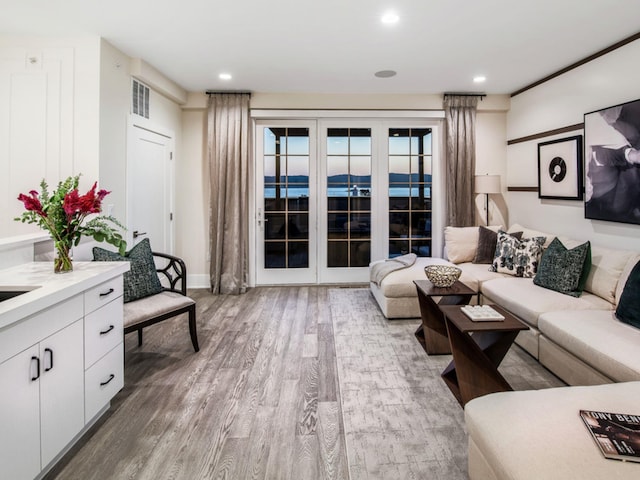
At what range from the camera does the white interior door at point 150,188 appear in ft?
12.7

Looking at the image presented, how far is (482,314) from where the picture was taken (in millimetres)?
2375

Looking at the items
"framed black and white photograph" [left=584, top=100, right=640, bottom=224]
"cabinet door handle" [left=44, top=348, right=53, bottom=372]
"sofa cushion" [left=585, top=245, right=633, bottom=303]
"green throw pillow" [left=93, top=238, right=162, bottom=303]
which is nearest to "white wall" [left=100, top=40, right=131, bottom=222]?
"green throw pillow" [left=93, top=238, right=162, bottom=303]

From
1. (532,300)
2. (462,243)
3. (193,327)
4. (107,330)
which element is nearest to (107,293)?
(107,330)

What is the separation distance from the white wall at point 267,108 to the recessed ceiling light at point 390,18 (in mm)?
2148

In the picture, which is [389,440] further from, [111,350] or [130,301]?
[130,301]

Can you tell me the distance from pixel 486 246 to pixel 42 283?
14.2 ft

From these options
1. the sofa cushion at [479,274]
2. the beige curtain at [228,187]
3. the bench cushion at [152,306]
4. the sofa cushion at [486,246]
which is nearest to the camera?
the bench cushion at [152,306]

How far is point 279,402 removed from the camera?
237 cm

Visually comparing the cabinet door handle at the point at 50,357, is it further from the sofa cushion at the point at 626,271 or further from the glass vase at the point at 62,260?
the sofa cushion at the point at 626,271

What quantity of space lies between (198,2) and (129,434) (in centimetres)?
292

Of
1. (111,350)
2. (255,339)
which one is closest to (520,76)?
(255,339)

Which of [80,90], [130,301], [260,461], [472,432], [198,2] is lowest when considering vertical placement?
[260,461]

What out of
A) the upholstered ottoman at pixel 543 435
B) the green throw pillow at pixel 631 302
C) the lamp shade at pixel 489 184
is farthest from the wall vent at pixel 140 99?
the green throw pillow at pixel 631 302

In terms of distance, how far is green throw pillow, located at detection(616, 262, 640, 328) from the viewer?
7.94 feet
